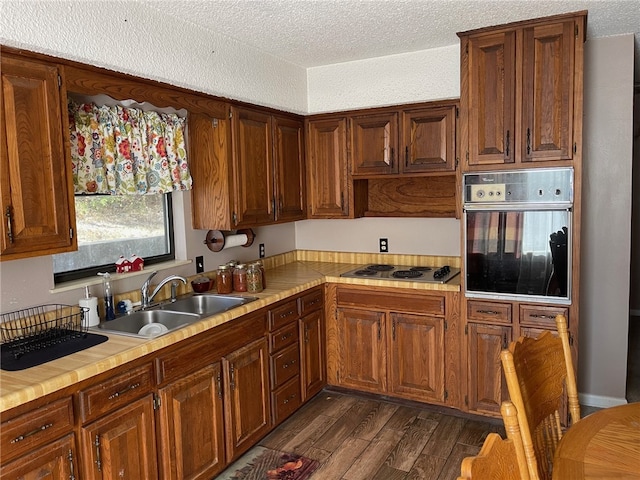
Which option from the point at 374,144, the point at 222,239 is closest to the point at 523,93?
the point at 374,144

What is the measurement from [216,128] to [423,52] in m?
1.48

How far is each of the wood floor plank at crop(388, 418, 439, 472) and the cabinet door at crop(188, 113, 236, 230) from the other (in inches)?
66.0

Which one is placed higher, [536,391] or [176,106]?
[176,106]

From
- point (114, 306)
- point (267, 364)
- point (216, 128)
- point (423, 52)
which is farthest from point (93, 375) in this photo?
point (423, 52)

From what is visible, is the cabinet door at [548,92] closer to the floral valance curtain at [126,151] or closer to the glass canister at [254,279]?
the glass canister at [254,279]

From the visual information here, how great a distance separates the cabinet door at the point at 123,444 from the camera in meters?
1.93

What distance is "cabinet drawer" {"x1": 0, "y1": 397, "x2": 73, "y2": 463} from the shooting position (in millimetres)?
1633

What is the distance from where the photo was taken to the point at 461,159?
3.04m

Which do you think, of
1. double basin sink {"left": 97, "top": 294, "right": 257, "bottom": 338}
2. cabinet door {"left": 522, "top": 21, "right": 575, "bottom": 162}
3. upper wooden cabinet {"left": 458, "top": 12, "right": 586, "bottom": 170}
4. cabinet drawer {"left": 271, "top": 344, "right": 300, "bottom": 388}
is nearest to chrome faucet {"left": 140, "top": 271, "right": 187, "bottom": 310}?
double basin sink {"left": 97, "top": 294, "right": 257, "bottom": 338}

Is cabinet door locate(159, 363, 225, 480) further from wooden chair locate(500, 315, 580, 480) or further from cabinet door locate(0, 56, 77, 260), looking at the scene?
wooden chair locate(500, 315, 580, 480)

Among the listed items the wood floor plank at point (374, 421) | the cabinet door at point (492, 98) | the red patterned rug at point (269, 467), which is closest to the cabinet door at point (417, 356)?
the wood floor plank at point (374, 421)

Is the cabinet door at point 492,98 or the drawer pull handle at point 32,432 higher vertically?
the cabinet door at point 492,98

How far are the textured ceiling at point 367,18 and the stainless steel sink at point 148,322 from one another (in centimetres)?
157

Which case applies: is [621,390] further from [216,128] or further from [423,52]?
[216,128]
